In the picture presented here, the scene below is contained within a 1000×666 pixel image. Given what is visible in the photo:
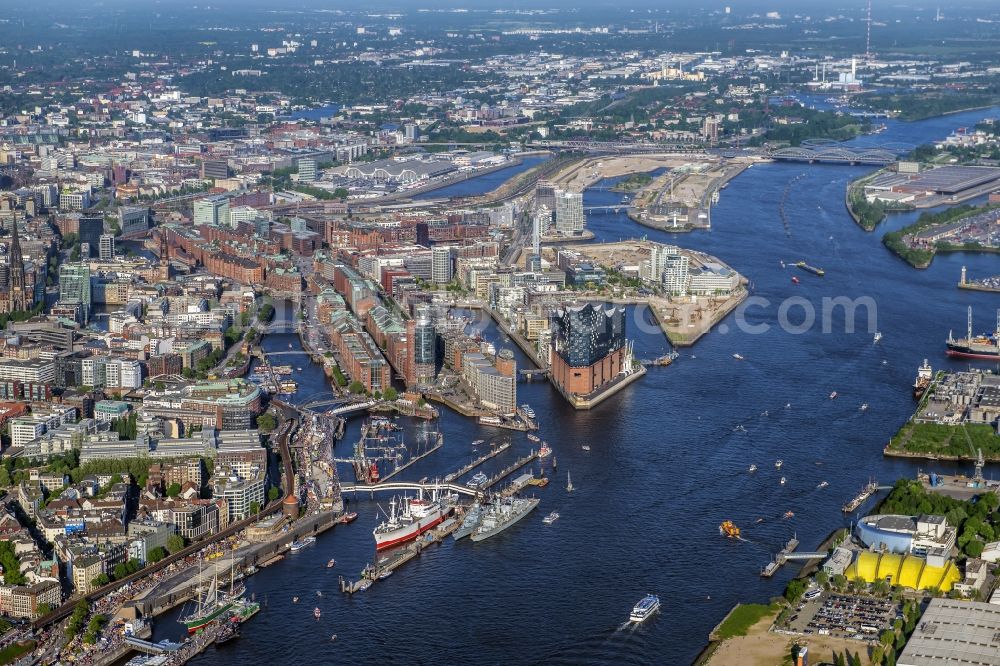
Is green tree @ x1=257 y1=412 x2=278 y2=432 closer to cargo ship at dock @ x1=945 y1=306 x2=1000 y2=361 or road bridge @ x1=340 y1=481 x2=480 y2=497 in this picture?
road bridge @ x1=340 y1=481 x2=480 y2=497

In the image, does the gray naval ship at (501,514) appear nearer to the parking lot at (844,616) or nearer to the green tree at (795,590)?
the green tree at (795,590)

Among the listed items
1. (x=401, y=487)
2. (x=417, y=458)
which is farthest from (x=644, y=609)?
(x=417, y=458)

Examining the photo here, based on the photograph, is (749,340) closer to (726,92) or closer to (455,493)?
(455,493)

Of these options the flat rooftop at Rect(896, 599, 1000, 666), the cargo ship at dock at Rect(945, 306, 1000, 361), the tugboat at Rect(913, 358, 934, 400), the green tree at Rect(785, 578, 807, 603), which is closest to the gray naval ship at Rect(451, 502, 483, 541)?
the green tree at Rect(785, 578, 807, 603)

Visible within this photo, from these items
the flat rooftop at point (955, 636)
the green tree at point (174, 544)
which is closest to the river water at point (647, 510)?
the green tree at point (174, 544)

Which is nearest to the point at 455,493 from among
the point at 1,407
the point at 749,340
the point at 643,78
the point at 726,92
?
the point at 1,407

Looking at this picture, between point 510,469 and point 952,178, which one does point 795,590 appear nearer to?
point 510,469
